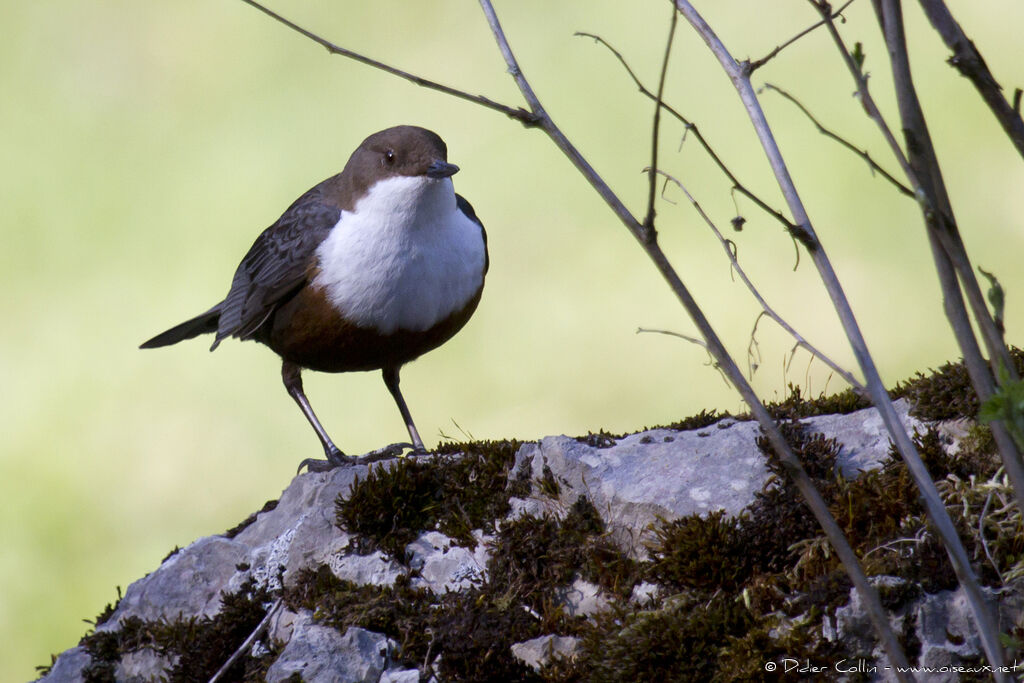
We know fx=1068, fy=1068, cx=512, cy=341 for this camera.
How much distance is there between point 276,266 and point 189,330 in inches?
51.8

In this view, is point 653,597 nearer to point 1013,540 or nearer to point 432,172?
point 1013,540

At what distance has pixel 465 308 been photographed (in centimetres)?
488

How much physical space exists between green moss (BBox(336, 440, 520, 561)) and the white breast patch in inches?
41.8

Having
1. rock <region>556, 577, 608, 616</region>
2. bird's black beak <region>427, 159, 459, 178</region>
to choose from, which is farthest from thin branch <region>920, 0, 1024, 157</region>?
bird's black beak <region>427, 159, 459, 178</region>

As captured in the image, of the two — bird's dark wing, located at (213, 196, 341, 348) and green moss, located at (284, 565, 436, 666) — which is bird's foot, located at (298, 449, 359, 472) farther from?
green moss, located at (284, 565, 436, 666)

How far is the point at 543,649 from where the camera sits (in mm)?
3035

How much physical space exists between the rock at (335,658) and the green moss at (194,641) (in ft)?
0.62

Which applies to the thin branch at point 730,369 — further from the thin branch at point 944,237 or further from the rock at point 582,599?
the rock at point 582,599

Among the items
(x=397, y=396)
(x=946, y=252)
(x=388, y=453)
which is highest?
(x=397, y=396)

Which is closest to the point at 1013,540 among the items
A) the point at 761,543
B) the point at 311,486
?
the point at 761,543

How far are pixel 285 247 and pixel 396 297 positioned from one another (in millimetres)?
805

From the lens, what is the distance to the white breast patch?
4633 millimetres

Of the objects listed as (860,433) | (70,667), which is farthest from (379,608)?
(860,433)

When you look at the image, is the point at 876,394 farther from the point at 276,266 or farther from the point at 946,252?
the point at 276,266
